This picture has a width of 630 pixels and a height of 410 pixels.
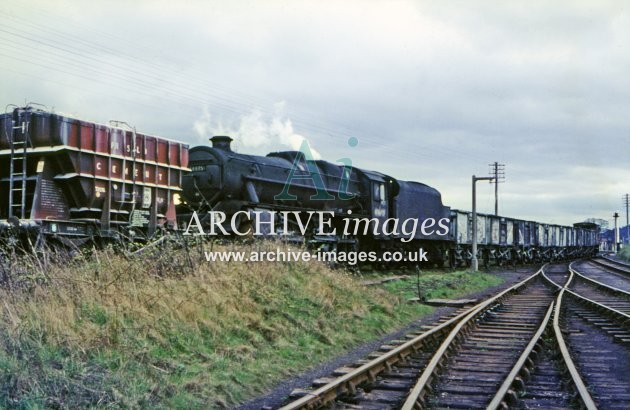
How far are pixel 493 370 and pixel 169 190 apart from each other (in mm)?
9153

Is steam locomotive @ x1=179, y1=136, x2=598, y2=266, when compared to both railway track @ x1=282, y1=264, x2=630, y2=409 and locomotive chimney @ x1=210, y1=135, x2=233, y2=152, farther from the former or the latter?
railway track @ x1=282, y1=264, x2=630, y2=409

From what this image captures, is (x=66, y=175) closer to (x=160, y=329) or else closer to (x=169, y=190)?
(x=169, y=190)

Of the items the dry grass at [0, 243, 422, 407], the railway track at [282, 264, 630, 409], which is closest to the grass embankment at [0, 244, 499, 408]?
the dry grass at [0, 243, 422, 407]

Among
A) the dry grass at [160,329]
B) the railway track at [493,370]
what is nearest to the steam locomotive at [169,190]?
the dry grass at [160,329]

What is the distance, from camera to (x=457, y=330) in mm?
9344

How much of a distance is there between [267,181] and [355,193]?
18.0 ft

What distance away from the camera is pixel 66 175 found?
11930 mm

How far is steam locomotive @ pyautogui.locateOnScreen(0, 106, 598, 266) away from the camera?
11891 millimetres

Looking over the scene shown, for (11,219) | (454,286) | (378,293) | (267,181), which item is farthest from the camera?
(454,286)

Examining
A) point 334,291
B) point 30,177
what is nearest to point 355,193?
point 334,291

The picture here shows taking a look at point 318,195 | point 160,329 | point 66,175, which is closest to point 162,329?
point 160,329

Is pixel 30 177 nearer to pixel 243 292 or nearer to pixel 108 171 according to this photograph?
pixel 108 171

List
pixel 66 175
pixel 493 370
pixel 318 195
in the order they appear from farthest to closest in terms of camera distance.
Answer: pixel 318 195
pixel 66 175
pixel 493 370

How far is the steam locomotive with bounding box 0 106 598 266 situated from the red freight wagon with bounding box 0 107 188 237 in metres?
0.02
